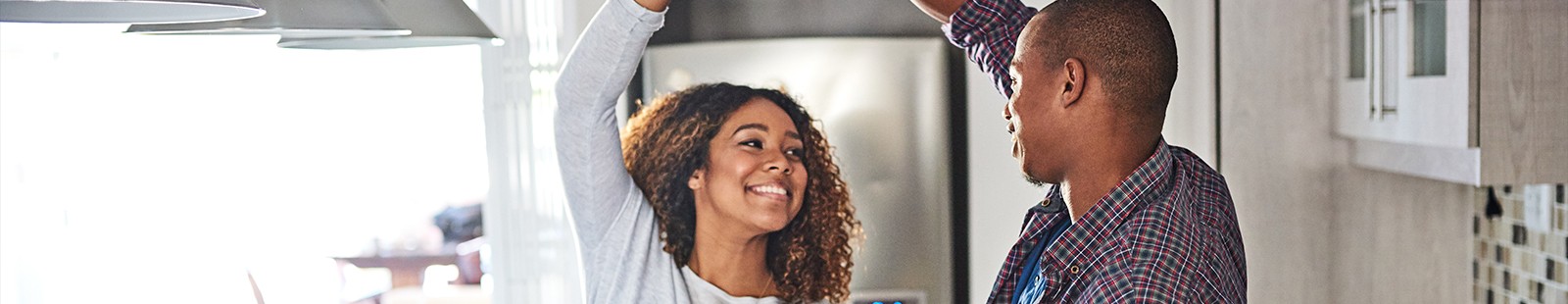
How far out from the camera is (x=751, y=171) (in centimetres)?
177

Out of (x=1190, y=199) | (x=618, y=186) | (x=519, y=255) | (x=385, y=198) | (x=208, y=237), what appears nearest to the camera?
(x=1190, y=199)

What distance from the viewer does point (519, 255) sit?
2.01 meters

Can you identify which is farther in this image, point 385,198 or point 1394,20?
point 385,198

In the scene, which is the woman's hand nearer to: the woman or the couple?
the couple

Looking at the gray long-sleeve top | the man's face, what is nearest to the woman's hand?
the gray long-sleeve top

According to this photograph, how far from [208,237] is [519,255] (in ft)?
4.07

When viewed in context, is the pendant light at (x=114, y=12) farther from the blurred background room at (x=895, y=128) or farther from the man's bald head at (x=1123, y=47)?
the man's bald head at (x=1123, y=47)

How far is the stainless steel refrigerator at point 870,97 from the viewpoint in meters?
1.79

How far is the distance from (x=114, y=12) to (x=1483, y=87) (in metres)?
1.29

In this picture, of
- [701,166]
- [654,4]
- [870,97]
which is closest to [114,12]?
[654,4]

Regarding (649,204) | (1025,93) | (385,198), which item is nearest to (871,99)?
(649,204)

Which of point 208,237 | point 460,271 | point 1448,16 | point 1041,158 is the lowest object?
point 460,271

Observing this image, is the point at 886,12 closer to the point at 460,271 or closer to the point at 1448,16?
the point at 1448,16

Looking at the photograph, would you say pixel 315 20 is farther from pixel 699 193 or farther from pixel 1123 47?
pixel 699 193
